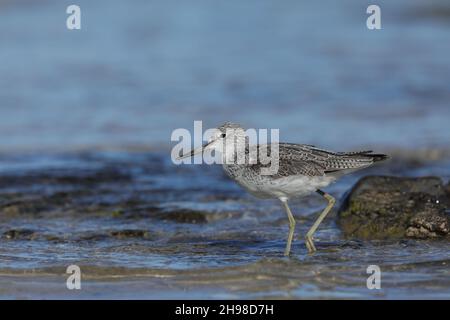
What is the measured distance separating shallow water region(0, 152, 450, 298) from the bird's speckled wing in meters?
0.78

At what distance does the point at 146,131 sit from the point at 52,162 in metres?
2.29

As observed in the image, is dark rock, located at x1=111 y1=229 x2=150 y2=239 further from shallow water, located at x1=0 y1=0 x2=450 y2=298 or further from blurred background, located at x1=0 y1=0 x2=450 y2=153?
blurred background, located at x1=0 y1=0 x2=450 y2=153

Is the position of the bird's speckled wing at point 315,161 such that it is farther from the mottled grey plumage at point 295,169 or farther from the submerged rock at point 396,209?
the submerged rock at point 396,209

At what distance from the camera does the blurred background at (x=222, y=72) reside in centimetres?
1407

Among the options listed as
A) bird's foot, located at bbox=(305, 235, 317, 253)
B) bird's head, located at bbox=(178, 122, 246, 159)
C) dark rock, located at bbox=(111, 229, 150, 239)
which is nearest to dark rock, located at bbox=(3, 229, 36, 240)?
dark rock, located at bbox=(111, 229, 150, 239)

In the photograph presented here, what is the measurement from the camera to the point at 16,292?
6.93 metres

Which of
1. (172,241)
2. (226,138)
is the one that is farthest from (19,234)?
(226,138)

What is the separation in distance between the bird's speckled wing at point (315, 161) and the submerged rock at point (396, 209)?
3.20 ft

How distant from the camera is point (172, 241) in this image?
8656 mm

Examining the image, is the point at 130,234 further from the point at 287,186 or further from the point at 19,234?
the point at 287,186

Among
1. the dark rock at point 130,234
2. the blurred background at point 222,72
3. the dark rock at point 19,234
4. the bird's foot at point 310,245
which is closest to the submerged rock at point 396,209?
the bird's foot at point 310,245

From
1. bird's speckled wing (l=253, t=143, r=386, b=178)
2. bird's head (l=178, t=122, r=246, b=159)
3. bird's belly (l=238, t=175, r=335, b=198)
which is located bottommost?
bird's belly (l=238, t=175, r=335, b=198)

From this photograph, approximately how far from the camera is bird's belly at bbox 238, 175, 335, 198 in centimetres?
765
